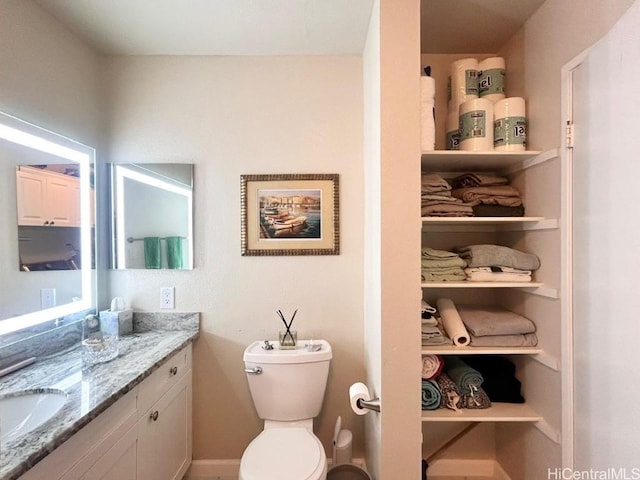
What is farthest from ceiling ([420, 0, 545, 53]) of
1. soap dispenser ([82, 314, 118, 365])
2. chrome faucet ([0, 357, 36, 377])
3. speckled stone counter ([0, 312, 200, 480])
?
chrome faucet ([0, 357, 36, 377])

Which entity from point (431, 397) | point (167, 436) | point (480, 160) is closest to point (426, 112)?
point (480, 160)

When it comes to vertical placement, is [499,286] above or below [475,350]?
above

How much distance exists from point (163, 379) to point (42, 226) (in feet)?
2.90

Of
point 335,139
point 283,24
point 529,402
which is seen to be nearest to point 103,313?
point 335,139

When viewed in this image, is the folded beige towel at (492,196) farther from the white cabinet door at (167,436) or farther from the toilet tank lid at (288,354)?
the white cabinet door at (167,436)

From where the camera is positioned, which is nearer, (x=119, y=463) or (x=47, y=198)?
(x=119, y=463)

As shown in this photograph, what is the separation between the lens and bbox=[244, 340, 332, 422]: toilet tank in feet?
5.65

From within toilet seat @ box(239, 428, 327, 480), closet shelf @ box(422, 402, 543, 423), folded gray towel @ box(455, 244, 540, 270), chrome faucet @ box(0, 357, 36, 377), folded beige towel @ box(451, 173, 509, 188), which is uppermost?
folded beige towel @ box(451, 173, 509, 188)

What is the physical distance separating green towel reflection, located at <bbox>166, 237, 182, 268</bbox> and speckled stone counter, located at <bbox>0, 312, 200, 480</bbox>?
0.30m

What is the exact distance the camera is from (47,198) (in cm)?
156

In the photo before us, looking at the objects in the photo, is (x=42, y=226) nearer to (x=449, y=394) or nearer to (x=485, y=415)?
(x=449, y=394)

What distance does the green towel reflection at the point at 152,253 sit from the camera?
1.94 metres

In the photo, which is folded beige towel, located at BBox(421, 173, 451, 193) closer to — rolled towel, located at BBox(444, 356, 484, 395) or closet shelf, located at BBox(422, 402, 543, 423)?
rolled towel, located at BBox(444, 356, 484, 395)

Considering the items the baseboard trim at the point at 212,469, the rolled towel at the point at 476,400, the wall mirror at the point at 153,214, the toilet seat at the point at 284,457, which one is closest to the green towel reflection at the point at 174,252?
the wall mirror at the point at 153,214
